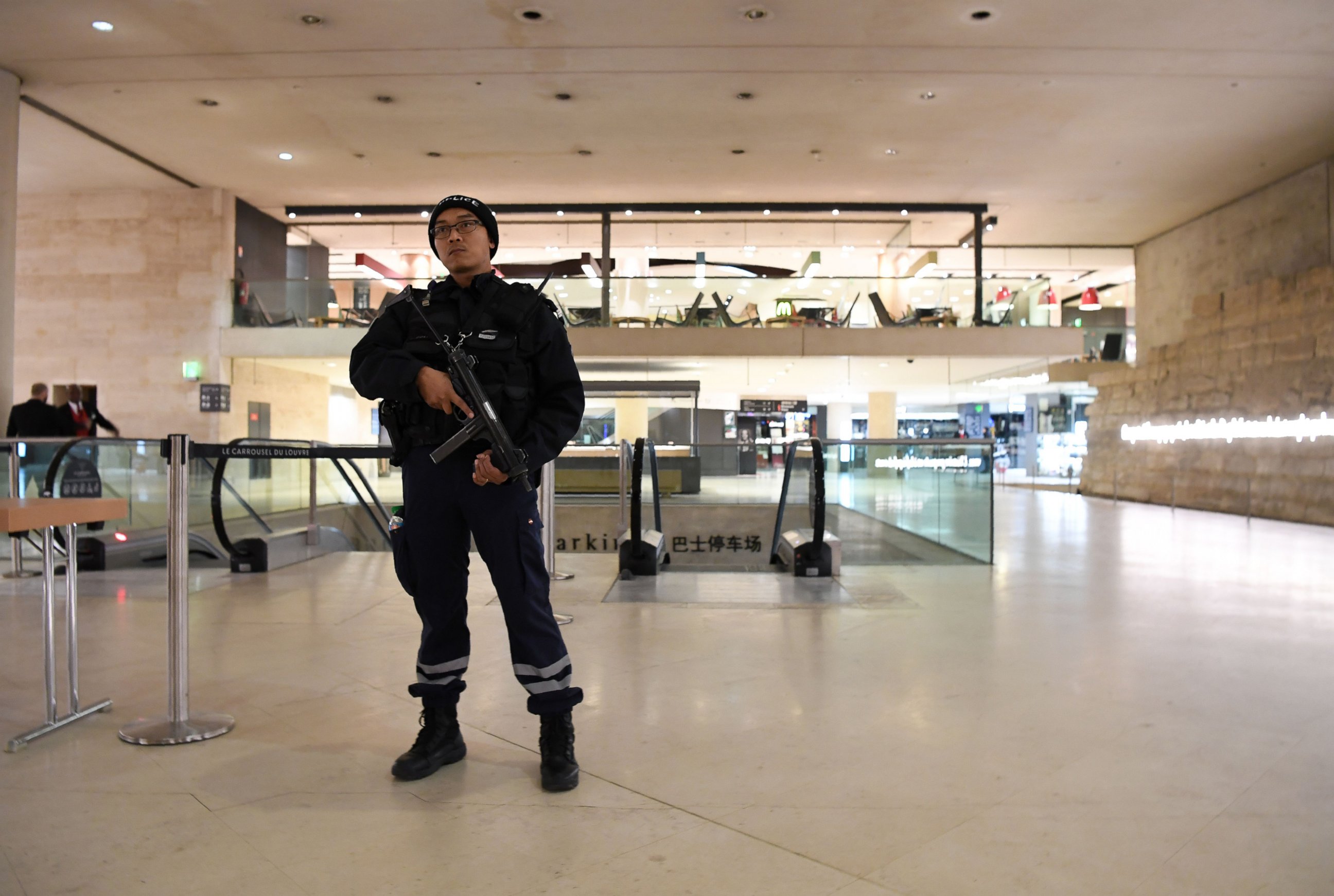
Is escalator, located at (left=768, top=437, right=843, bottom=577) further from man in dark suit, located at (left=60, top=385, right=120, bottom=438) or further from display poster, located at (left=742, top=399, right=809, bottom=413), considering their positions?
display poster, located at (left=742, top=399, right=809, bottom=413)

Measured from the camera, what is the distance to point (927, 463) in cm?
768

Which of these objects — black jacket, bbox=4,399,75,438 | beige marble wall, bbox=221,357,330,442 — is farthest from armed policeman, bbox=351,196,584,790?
beige marble wall, bbox=221,357,330,442

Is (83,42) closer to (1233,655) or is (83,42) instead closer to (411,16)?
(411,16)

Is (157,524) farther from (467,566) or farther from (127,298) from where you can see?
(127,298)

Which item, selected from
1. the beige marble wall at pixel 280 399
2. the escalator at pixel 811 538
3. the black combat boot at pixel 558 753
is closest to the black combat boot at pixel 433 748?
the black combat boot at pixel 558 753

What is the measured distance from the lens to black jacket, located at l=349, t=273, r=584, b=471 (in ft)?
7.41

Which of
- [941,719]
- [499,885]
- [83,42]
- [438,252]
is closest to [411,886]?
[499,885]

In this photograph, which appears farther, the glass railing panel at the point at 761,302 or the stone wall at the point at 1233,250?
the glass railing panel at the point at 761,302

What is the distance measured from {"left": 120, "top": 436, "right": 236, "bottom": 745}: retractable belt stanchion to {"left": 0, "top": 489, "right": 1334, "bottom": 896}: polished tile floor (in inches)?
3.7

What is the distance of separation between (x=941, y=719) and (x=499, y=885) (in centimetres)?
164

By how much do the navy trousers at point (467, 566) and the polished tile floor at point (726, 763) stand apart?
274 millimetres

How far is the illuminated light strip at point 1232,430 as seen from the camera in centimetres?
1138

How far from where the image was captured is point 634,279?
15703mm

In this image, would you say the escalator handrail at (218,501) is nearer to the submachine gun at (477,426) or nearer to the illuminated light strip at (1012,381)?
the submachine gun at (477,426)
